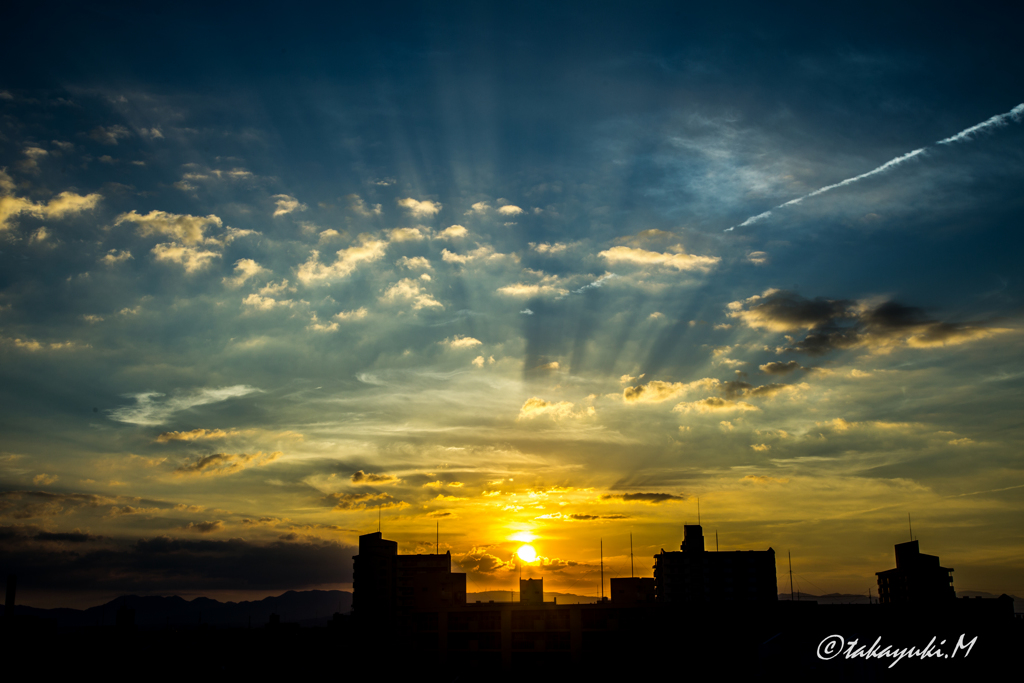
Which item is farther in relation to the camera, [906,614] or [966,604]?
[966,604]

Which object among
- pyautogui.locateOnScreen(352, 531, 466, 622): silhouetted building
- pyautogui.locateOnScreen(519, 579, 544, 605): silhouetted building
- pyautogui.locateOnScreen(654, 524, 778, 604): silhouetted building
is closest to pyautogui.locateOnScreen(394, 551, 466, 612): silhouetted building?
pyautogui.locateOnScreen(352, 531, 466, 622): silhouetted building

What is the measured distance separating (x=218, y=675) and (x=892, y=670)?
2982 inches

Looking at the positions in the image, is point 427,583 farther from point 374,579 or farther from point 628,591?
point 628,591

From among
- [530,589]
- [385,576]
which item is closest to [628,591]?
[530,589]

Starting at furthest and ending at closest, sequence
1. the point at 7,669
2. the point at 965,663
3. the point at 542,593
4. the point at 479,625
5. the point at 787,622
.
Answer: the point at 542,593 → the point at 479,625 → the point at 787,622 → the point at 7,669 → the point at 965,663

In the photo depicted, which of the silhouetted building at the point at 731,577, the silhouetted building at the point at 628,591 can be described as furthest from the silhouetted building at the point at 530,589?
the silhouetted building at the point at 731,577

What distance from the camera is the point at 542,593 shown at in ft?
562

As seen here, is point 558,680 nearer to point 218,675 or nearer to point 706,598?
point 218,675

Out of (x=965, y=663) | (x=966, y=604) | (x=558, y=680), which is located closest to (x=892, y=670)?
(x=965, y=663)

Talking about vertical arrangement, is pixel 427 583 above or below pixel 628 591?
above

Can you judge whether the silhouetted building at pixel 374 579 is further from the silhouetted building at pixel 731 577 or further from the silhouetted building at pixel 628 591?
the silhouetted building at pixel 731 577

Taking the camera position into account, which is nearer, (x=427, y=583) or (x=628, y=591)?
(x=427, y=583)

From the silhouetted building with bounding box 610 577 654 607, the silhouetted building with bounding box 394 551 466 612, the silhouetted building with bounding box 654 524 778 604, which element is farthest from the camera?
the silhouetted building with bounding box 654 524 778 604

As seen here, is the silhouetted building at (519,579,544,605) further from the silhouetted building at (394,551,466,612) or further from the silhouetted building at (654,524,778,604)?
the silhouetted building at (654,524,778,604)
